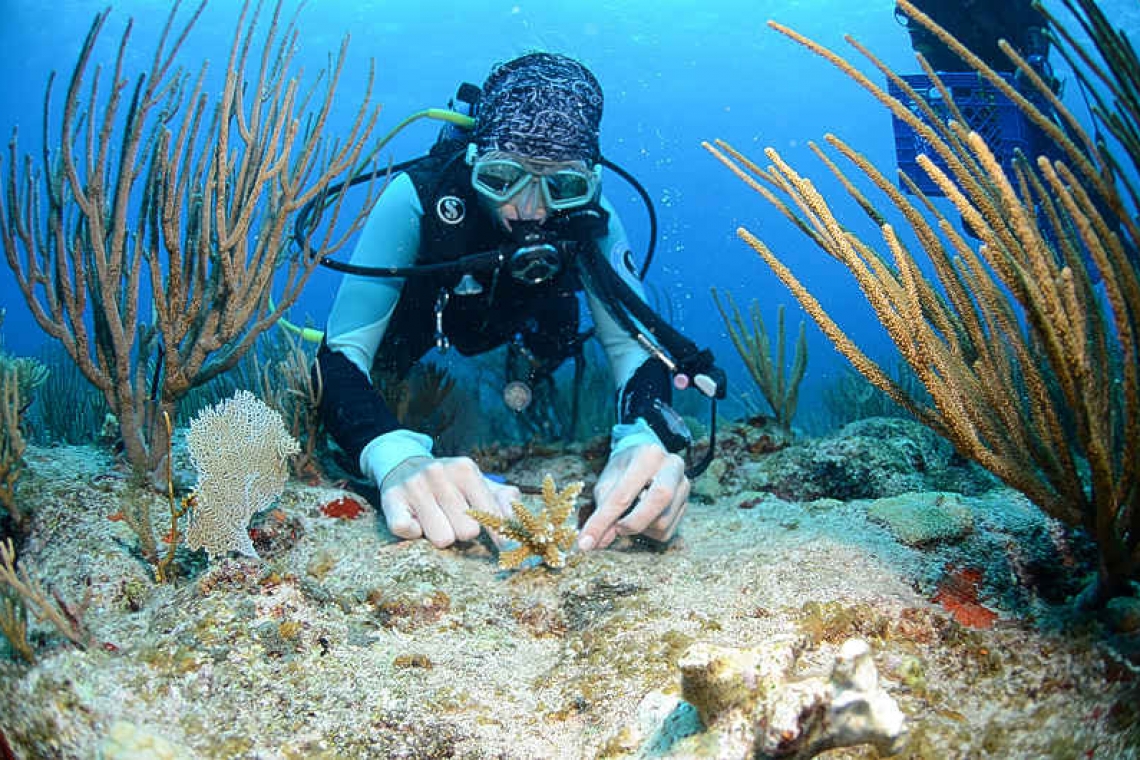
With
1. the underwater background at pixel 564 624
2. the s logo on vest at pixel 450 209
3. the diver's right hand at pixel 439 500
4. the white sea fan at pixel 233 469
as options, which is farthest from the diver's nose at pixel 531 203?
the white sea fan at pixel 233 469

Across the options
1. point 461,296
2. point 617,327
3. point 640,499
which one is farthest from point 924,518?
point 461,296

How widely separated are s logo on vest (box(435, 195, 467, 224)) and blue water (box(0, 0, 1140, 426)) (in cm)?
1315

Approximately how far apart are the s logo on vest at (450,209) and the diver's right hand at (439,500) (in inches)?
70.5

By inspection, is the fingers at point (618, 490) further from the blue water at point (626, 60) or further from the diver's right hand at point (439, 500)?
the blue water at point (626, 60)

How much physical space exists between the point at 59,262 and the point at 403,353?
2.08 metres

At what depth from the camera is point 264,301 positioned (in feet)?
10.6

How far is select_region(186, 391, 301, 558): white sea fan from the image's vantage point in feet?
7.14

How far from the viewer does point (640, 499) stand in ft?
8.51

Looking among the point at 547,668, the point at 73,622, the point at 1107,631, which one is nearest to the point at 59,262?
the point at 73,622

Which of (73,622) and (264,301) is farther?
(264,301)

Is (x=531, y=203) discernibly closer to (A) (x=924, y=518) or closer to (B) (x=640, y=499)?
(B) (x=640, y=499)

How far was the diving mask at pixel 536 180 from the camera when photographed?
12.1 ft

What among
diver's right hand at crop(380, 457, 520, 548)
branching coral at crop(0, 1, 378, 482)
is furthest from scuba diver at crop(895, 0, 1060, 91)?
diver's right hand at crop(380, 457, 520, 548)

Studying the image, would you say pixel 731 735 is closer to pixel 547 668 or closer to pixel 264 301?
pixel 547 668
